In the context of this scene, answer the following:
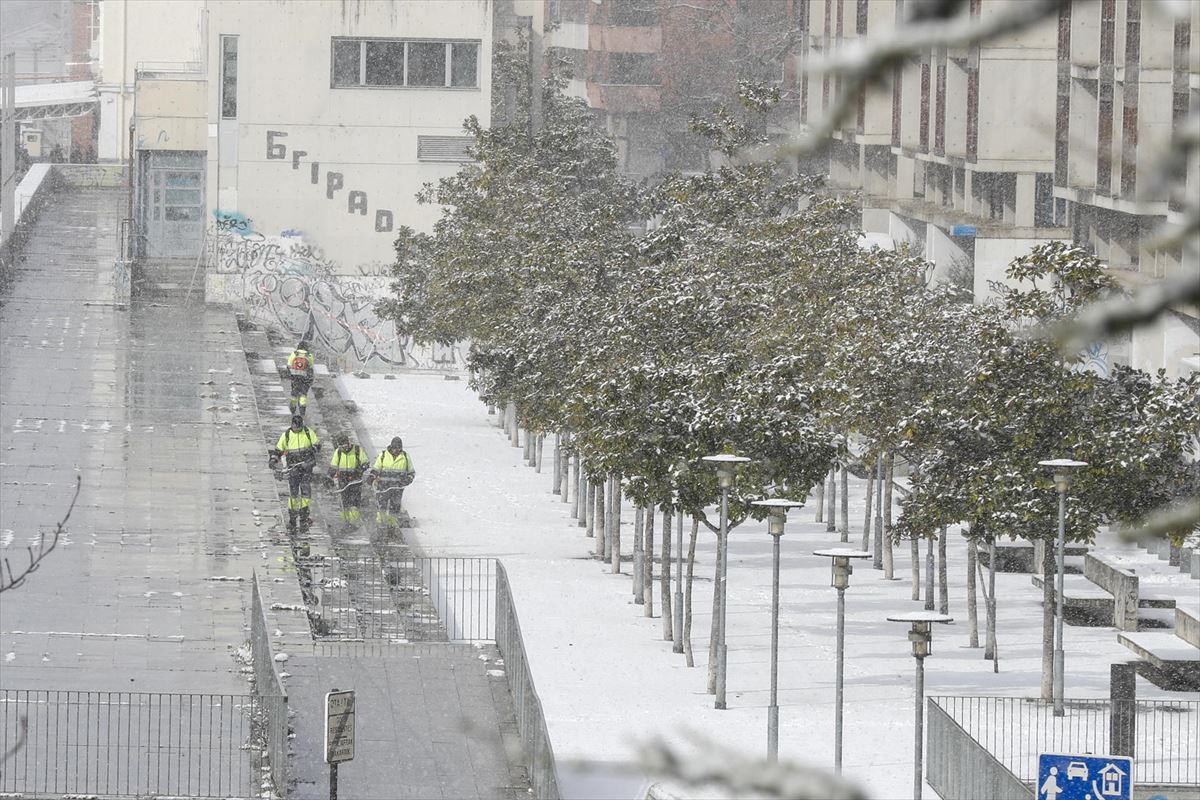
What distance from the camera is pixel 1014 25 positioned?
227cm

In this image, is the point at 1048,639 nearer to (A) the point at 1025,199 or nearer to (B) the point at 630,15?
(A) the point at 1025,199

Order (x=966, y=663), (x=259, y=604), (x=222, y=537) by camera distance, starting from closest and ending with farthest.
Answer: (x=259, y=604) < (x=966, y=663) < (x=222, y=537)

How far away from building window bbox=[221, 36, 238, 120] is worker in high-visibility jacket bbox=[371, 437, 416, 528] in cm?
3178

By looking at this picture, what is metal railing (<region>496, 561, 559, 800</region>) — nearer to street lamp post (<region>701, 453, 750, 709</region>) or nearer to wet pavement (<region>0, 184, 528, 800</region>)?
wet pavement (<region>0, 184, 528, 800</region>)

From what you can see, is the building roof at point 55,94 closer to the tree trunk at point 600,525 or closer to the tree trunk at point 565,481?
the tree trunk at point 565,481

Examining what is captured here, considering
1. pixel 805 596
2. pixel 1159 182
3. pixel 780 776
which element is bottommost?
pixel 805 596

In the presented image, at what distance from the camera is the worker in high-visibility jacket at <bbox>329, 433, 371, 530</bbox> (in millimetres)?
28953

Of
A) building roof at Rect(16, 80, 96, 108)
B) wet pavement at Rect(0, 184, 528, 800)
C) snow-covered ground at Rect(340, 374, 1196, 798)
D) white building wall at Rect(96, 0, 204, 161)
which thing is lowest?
snow-covered ground at Rect(340, 374, 1196, 798)

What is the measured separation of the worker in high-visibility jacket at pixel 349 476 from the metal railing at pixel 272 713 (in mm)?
9432

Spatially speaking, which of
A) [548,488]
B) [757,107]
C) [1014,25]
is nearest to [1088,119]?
[757,107]

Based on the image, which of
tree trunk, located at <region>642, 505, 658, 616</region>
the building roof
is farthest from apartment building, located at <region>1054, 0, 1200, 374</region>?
the building roof

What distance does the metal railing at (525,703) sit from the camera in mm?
15740

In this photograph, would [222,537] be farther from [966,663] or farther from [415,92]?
[415,92]

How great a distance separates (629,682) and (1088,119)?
80.9 feet
